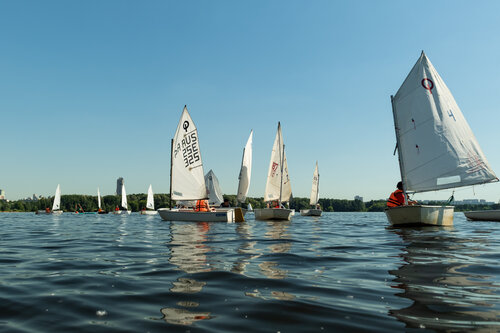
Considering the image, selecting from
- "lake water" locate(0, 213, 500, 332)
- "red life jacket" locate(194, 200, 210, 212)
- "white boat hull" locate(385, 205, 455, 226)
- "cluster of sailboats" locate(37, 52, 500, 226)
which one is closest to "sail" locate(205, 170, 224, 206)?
"red life jacket" locate(194, 200, 210, 212)

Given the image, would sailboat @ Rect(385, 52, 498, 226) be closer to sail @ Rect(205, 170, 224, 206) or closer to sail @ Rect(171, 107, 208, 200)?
sail @ Rect(171, 107, 208, 200)

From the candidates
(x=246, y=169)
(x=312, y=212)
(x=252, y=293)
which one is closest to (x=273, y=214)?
(x=246, y=169)

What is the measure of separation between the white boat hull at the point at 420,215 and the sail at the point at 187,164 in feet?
63.3

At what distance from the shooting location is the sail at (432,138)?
66.6ft

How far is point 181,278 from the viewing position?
651 centimetres

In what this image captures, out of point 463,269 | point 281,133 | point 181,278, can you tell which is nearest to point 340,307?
point 181,278

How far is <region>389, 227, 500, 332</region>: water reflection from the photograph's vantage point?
3943 mm

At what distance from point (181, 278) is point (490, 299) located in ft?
16.9

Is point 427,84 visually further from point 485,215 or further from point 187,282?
point 187,282

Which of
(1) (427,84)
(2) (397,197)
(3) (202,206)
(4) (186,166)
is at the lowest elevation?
(3) (202,206)

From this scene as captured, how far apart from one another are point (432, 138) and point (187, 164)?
22.1 metres

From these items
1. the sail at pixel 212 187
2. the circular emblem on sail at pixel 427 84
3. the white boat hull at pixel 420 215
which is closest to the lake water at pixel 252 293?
the white boat hull at pixel 420 215

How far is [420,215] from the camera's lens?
18781 mm

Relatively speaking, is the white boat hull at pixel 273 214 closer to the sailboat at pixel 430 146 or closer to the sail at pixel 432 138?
the sailboat at pixel 430 146
